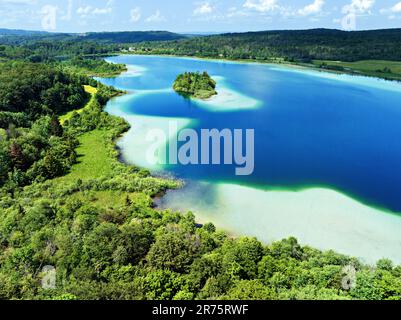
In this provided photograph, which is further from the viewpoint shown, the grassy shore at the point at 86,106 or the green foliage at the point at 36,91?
the grassy shore at the point at 86,106

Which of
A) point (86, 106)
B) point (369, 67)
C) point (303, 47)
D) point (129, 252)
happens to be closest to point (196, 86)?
point (86, 106)

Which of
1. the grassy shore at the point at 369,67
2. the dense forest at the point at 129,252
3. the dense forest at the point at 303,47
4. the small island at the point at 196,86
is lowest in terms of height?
the dense forest at the point at 129,252

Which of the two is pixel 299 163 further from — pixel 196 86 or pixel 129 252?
pixel 196 86

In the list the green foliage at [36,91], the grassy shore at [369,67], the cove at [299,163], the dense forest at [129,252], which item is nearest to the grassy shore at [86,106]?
the green foliage at [36,91]

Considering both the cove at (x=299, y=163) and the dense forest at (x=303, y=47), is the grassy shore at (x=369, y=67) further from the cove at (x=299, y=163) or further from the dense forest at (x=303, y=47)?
the cove at (x=299, y=163)

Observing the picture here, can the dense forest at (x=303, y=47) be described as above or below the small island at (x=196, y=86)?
above

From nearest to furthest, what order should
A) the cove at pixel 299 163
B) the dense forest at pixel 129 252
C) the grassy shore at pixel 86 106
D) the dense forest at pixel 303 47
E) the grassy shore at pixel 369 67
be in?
the dense forest at pixel 129 252 → the cove at pixel 299 163 → the grassy shore at pixel 86 106 → the grassy shore at pixel 369 67 → the dense forest at pixel 303 47
